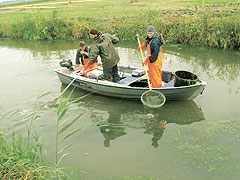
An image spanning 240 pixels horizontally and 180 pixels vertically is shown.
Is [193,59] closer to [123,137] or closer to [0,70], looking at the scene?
[123,137]

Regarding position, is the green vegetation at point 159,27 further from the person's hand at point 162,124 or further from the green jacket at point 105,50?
the person's hand at point 162,124

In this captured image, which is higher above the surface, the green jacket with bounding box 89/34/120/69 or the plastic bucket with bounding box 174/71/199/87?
the green jacket with bounding box 89/34/120/69

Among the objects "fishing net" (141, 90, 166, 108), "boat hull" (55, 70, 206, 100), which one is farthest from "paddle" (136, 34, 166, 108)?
"boat hull" (55, 70, 206, 100)

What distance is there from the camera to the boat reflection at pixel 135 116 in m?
5.54

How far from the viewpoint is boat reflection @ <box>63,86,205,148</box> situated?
5543 millimetres

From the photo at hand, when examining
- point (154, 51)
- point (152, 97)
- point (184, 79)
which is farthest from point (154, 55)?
point (152, 97)

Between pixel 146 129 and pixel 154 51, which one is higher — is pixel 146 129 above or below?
below

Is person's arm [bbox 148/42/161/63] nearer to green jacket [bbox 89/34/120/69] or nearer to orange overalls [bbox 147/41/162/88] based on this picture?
orange overalls [bbox 147/41/162/88]

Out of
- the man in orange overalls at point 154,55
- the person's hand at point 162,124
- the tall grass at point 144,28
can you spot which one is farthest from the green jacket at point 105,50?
the tall grass at point 144,28

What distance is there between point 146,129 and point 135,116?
710mm

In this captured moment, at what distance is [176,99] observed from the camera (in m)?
6.53

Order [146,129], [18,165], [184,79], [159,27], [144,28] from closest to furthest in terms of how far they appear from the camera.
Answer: [18,165] → [146,129] → [184,79] → [159,27] → [144,28]

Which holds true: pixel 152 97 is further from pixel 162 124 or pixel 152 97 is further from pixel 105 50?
pixel 105 50

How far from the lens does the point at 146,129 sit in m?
5.56
